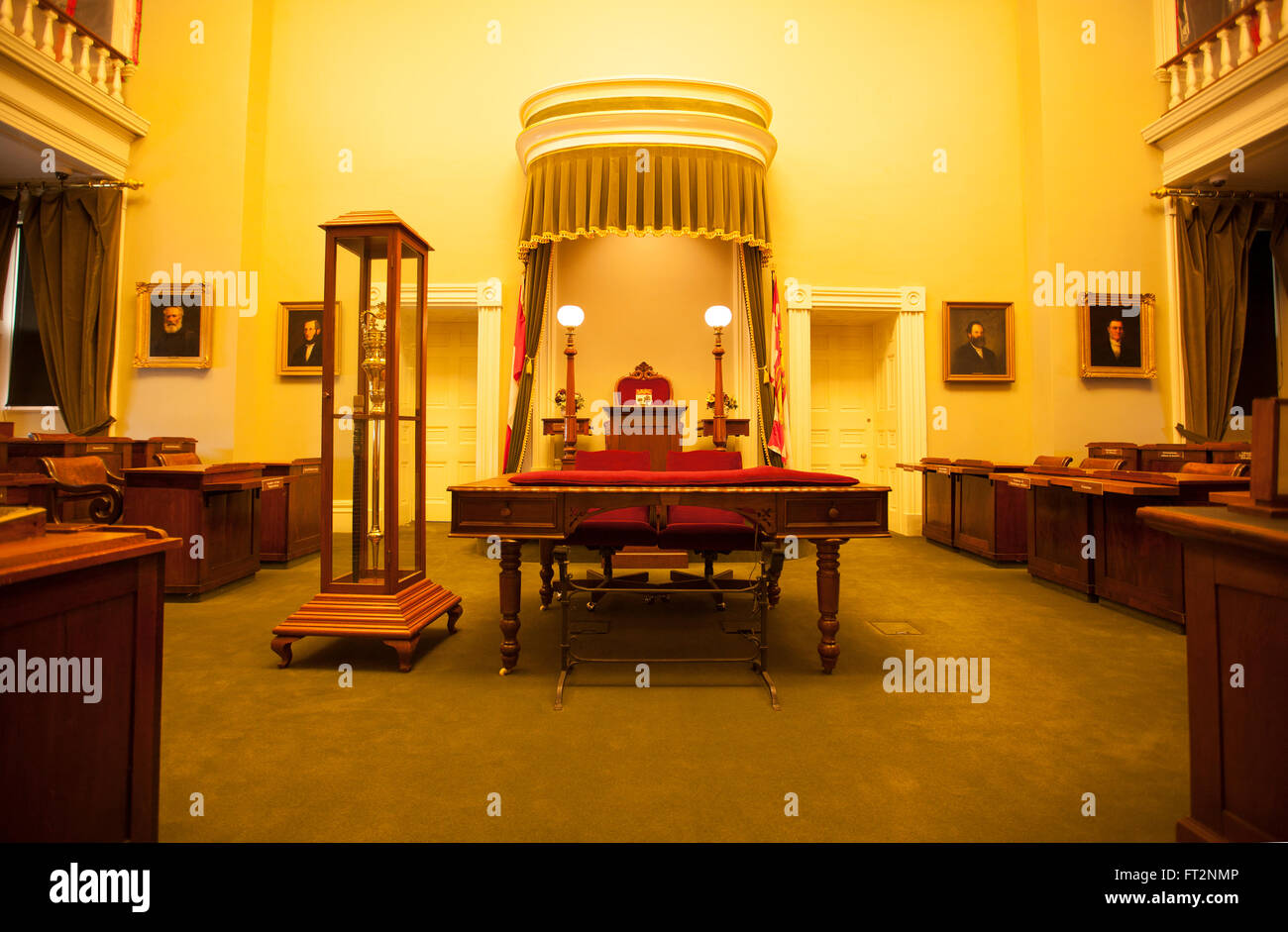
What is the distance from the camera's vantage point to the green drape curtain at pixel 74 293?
699cm

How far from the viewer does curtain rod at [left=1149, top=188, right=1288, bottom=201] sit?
7043mm

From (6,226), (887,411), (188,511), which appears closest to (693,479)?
(188,511)

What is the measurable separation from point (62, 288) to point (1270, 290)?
1402cm

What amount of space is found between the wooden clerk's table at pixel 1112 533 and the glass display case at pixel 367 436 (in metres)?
4.20

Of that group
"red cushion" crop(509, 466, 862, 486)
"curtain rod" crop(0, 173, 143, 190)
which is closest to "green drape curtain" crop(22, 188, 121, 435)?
"curtain rod" crop(0, 173, 143, 190)

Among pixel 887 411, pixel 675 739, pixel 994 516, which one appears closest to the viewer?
pixel 675 739

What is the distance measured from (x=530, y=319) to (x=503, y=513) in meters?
4.11

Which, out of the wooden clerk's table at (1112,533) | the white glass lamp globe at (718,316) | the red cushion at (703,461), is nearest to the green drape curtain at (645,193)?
the white glass lamp globe at (718,316)

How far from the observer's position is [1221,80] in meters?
6.18

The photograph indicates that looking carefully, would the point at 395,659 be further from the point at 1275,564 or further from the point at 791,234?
the point at 791,234

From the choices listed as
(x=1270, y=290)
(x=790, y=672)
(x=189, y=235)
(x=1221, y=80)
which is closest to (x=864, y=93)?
(x=1221, y=80)

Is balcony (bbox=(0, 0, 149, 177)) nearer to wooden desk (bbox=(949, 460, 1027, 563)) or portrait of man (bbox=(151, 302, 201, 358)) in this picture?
portrait of man (bbox=(151, 302, 201, 358))

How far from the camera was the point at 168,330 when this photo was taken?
7223mm

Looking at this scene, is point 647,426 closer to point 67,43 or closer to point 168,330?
point 168,330
